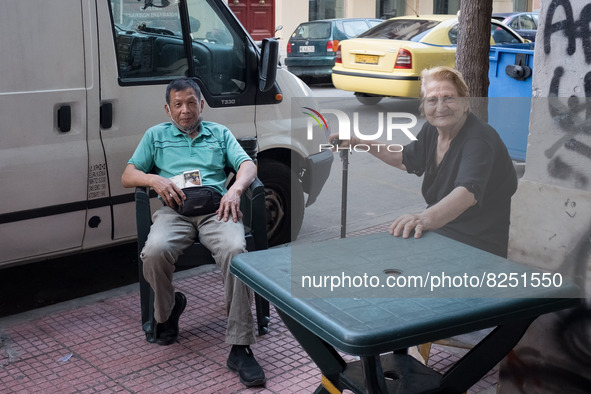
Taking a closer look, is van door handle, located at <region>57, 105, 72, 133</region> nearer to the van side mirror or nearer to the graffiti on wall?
the van side mirror

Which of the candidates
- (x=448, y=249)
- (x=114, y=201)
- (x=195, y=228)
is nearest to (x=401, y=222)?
(x=448, y=249)

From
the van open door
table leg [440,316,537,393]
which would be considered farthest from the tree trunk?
table leg [440,316,537,393]

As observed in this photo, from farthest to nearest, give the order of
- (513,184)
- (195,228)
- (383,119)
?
(195,228) < (383,119) < (513,184)

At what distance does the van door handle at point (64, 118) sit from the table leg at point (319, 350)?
236cm

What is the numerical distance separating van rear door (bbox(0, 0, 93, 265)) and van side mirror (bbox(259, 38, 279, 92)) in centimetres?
120

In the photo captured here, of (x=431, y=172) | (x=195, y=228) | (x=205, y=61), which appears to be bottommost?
(x=195, y=228)

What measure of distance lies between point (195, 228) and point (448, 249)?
181 centimetres

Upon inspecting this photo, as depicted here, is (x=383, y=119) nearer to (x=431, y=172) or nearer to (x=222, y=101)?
(x=431, y=172)

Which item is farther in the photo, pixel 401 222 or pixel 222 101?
pixel 222 101

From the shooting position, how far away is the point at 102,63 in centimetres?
466

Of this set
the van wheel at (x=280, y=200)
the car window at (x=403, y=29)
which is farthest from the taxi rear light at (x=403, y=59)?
the van wheel at (x=280, y=200)

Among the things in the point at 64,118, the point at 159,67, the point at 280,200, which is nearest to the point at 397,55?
the point at 280,200

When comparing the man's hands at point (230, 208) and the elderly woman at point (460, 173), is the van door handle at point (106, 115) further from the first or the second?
the elderly woman at point (460, 173)

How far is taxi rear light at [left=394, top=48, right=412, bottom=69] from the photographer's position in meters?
11.9
